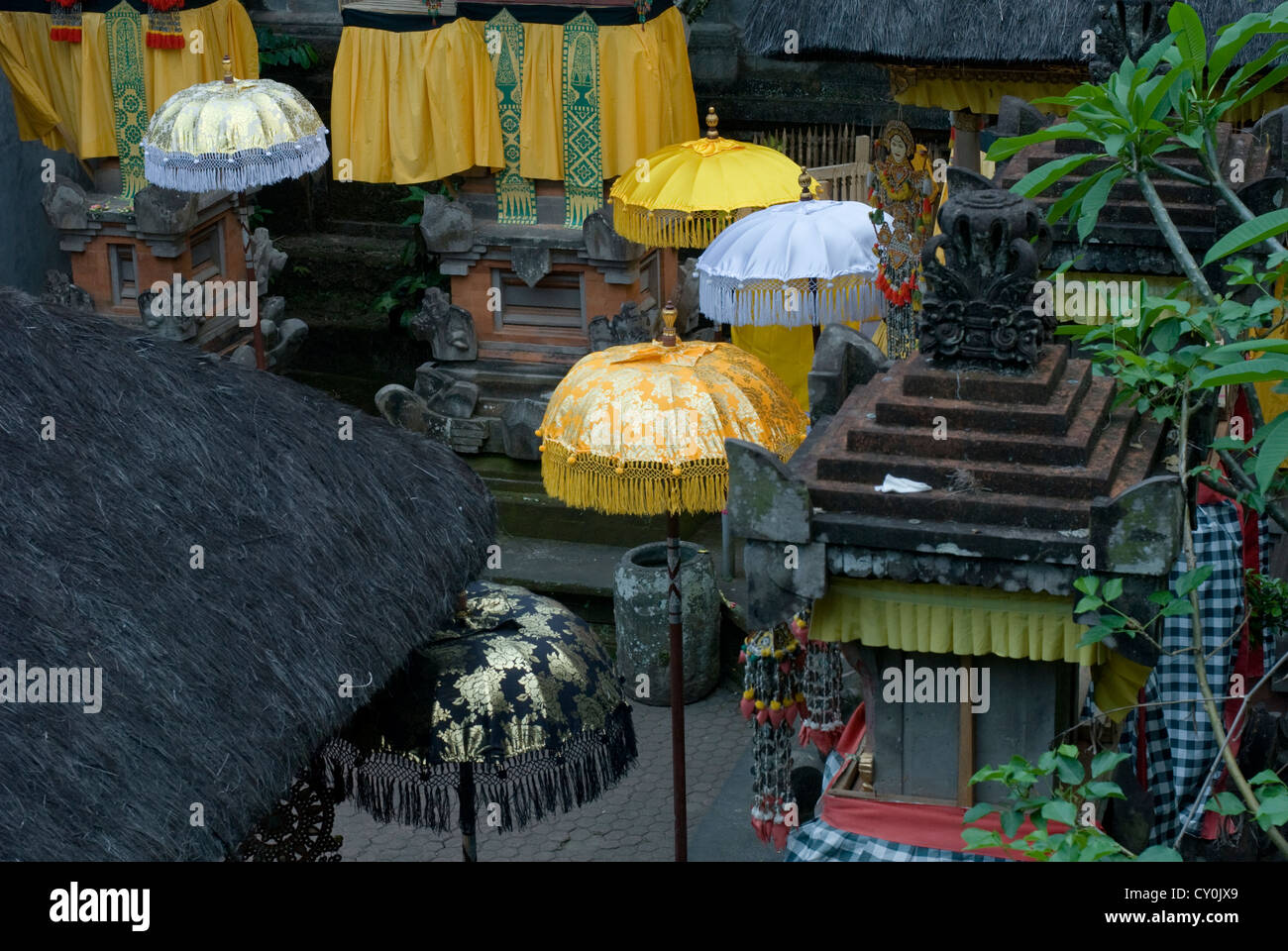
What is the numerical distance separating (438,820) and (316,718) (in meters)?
1.76

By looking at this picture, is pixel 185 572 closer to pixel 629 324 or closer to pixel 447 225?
pixel 629 324

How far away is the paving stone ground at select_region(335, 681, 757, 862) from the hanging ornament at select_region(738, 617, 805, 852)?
1531mm

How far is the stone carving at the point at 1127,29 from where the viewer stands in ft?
24.5

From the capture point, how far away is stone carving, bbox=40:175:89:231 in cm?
1433

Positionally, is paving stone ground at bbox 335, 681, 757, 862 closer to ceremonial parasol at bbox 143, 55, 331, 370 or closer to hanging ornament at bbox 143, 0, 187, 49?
ceremonial parasol at bbox 143, 55, 331, 370

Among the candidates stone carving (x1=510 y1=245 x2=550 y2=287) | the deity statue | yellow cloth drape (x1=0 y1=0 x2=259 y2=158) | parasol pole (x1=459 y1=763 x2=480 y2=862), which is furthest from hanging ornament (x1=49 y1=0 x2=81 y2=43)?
parasol pole (x1=459 y1=763 x2=480 y2=862)

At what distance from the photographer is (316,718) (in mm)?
6336

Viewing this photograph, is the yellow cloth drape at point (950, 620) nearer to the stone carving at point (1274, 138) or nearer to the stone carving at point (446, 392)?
the stone carving at point (1274, 138)

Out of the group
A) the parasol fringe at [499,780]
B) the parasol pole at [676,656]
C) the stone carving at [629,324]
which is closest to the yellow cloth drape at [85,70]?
the stone carving at [629,324]

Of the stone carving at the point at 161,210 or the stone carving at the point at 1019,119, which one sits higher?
the stone carving at the point at 1019,119

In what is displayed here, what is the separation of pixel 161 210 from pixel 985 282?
961cm

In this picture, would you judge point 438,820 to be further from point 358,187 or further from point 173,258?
point 358,187

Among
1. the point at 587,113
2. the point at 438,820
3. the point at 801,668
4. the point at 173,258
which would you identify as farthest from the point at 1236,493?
the point at 173,258

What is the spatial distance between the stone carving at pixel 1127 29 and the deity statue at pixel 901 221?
2.56 metres
